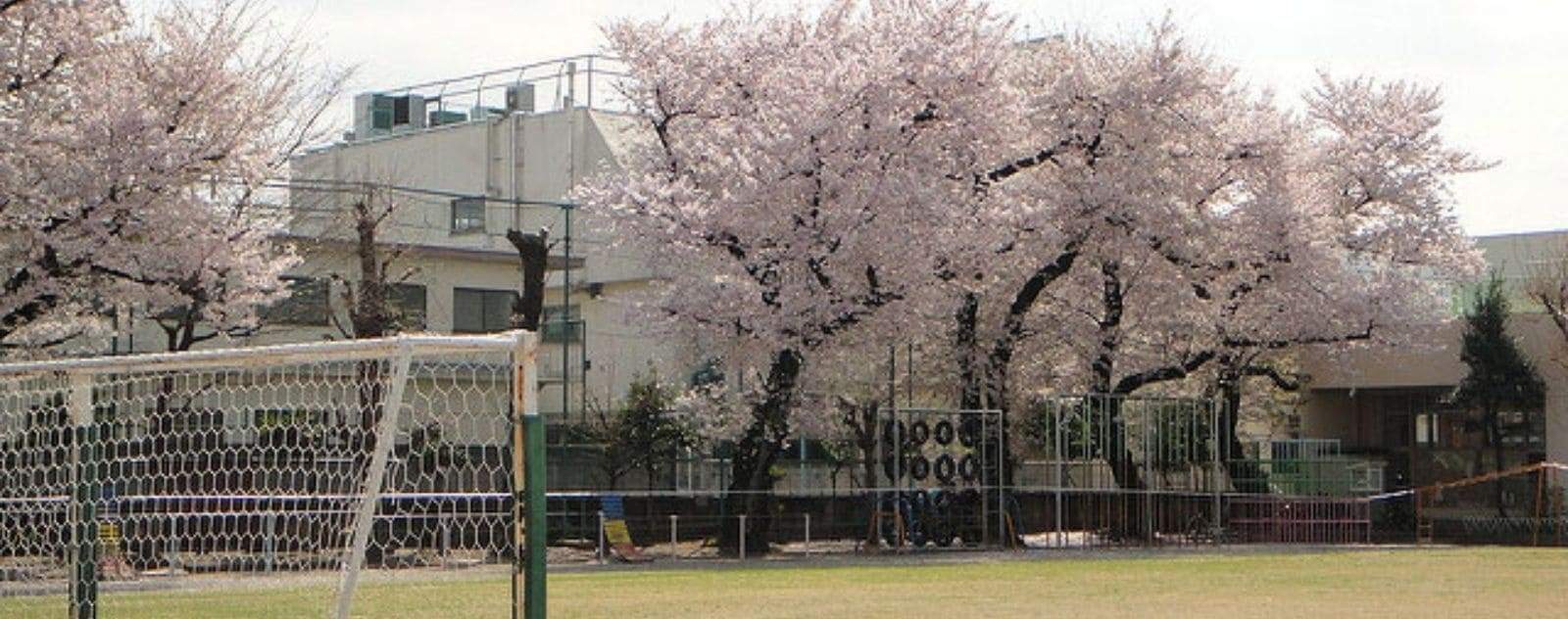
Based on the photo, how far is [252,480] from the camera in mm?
24938

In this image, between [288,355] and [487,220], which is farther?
[487,220]

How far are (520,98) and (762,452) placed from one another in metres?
24.0

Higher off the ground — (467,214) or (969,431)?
(467,214)

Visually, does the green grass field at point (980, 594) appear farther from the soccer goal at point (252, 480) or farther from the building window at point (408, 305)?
the building window at point (408, 305)

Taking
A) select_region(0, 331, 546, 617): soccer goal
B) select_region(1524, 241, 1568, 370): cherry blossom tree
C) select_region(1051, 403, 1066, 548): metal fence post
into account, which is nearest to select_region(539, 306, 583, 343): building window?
select_region(1051, 403, 1066, 548): metal fence post

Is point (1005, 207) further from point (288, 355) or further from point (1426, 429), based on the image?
point (288, 355)

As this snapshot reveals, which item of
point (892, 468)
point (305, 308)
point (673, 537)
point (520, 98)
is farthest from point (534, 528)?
point (520, 98)

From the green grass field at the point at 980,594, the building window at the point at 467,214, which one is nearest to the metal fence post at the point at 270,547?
the green grass field at the point at 980,594

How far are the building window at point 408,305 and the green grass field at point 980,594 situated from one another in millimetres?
12187

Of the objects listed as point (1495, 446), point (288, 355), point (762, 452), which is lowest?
point (762, 452)

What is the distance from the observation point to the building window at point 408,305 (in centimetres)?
4131

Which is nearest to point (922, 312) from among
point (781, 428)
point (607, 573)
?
point (781, 428)

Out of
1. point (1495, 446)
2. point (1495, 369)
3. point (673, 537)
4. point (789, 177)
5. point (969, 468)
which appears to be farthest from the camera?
point (1495, 446)

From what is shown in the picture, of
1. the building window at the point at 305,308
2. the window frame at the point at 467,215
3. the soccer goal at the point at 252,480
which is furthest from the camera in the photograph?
the window frame at the point at 467,215
